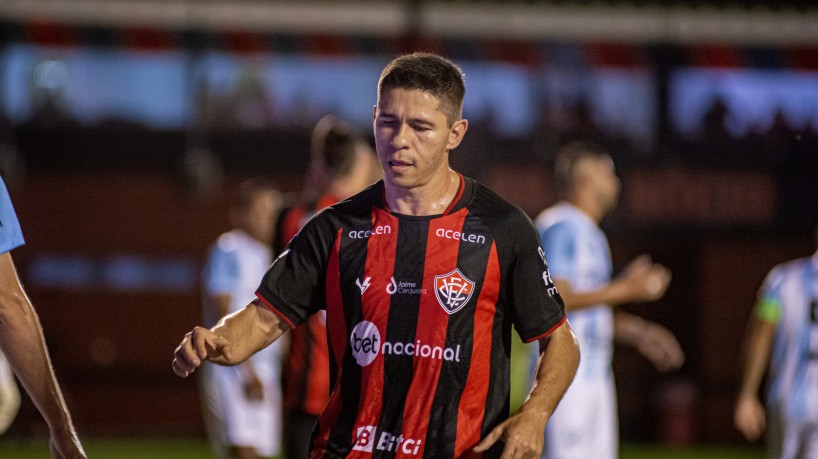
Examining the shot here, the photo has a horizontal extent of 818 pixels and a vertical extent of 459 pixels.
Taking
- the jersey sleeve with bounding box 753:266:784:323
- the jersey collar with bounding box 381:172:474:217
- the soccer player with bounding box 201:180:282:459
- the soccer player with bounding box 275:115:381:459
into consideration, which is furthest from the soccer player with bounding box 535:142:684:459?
the jersey collar with bounding box 381:172:474:217

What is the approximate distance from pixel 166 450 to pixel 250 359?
7.38 meters

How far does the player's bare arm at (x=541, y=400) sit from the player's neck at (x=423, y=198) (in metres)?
0.59

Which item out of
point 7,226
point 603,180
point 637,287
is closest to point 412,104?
point 7,226

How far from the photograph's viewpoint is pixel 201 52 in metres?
19.0

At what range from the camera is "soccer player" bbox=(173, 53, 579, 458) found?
3.93 metres

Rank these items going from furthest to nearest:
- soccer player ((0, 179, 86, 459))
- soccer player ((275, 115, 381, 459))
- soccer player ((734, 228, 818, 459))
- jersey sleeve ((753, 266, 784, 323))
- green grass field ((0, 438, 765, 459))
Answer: green grass field ((0, 438, 765, 459)) → jersey sleeve ((753, 266, 784, 323)) → soccer player ((734, 228, 818, 459)) → soccer player ((275, 115, 381, 459)) → soccer player ((0, 179, 86, 459))

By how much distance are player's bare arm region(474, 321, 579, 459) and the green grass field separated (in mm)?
11934

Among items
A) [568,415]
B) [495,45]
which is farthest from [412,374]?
[495,45]

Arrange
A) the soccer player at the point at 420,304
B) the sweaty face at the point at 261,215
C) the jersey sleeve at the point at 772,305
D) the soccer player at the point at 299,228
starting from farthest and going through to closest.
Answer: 1. the sweaty face at the point at 261,215
2. the jersey sleeve at the point at 772,305
3. the soccer player at the point at 299,228
4. the soccer player at the point at 420,304

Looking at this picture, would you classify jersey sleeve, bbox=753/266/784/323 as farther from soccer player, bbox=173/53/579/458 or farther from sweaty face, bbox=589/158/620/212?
soccer player, bbox=173/53/579/458

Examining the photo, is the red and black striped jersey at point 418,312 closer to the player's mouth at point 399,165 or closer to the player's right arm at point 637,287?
the player's mouth at point 399,165

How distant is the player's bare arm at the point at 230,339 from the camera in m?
3.74

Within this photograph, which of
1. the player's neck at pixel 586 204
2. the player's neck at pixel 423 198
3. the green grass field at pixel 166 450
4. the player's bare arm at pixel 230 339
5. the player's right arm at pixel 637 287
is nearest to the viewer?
the player's bare arm at pixel 230 339

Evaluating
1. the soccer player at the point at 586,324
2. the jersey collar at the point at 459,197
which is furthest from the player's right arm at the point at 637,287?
the jersey collar at the point at 459,197
